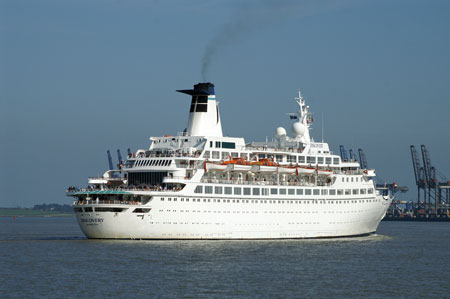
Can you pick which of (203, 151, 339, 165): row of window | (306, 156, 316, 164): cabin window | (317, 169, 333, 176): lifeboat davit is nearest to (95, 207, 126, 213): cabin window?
(203, 151, 339, 165): row of window

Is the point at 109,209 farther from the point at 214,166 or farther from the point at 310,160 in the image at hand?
the point at 310,160

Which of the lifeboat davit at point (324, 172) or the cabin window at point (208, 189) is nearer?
the cabin window at point (208, 189)

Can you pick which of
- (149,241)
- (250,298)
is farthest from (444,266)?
(149,241)

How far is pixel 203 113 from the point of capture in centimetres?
7125

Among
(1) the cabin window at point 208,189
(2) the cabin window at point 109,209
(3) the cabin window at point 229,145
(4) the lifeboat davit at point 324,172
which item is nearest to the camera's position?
(2) the cabin window at point 109,209

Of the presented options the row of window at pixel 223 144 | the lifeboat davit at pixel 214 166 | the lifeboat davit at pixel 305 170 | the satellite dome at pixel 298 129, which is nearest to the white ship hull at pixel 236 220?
the lifeboat davit at pixel 305 170

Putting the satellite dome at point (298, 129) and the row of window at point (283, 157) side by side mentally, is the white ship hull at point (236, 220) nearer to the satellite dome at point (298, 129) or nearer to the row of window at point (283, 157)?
the row of window at point (283, 157)

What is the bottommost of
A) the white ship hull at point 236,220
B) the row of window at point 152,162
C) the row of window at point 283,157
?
the white ship hull at point 236,220

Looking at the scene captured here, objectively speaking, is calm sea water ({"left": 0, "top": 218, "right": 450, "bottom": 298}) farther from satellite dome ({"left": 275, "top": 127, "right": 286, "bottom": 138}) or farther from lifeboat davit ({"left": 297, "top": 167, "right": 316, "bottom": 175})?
satellite dome ({"left": 275, "top": 127, "right": 286, "bottom": 138})

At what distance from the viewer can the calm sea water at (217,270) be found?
38438 mm

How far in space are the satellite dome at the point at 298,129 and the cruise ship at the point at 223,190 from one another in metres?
0.13

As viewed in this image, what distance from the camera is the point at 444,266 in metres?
50.6

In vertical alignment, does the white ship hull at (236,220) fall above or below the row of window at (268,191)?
below

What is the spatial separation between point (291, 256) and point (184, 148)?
17064 millimetres
